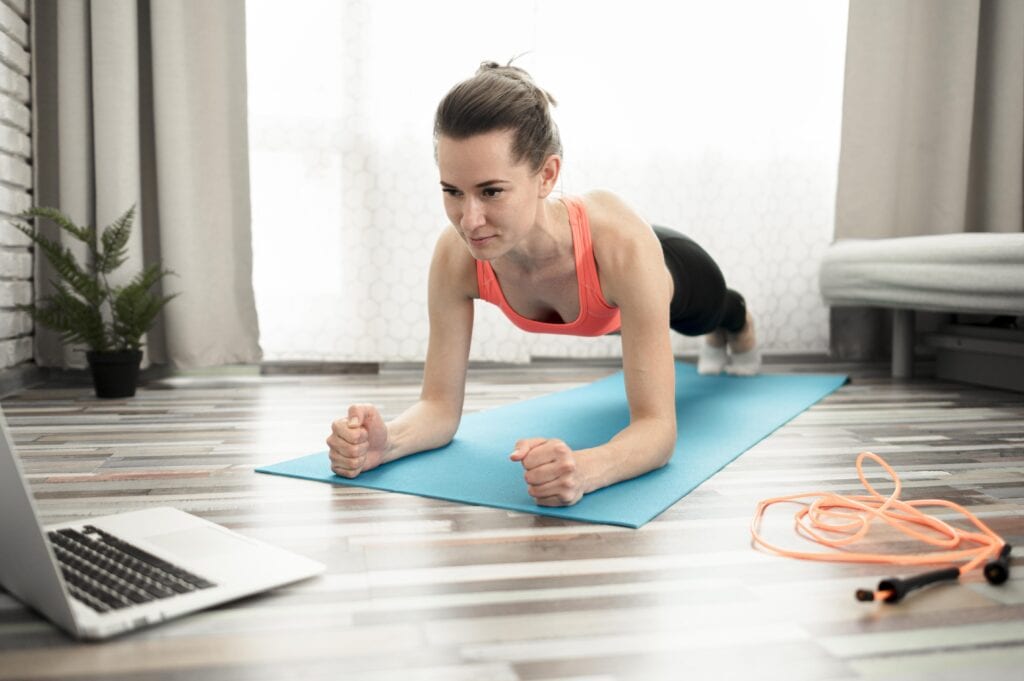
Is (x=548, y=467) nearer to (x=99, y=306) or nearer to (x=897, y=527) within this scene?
(x=897, y=527)

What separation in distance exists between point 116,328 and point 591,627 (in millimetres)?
2006

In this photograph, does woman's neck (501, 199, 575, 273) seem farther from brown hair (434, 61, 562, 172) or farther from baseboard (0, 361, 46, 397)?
baseboard (0, 361, 46, 397)

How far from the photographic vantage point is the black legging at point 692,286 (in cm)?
211

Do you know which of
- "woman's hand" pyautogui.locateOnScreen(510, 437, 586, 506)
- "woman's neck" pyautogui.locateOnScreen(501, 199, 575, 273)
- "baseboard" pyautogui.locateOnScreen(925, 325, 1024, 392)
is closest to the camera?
"woman's hand" pyautogui.locateOnScreen(510, 437, 586, 506)

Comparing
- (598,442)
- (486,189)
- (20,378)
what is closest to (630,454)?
(598,442)

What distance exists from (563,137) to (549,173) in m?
1.58

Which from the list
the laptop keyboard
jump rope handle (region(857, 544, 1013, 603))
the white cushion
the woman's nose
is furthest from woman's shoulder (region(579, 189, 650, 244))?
the white cushion

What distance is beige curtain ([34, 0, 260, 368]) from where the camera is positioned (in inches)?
104

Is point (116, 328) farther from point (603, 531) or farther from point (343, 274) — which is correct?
point (603, 531)

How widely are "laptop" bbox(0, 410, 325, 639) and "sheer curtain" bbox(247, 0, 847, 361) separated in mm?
1815

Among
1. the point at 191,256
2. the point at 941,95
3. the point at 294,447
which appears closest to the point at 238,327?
the point at 191,256

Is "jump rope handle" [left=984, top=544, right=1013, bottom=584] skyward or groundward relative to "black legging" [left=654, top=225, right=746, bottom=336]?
groundward

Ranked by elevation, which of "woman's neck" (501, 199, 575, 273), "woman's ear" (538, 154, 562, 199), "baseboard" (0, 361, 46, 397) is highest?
"woman's ear" (538, 154, 562, 199)

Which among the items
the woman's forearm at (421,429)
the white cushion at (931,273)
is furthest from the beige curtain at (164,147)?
the white cushion at (931,273)
